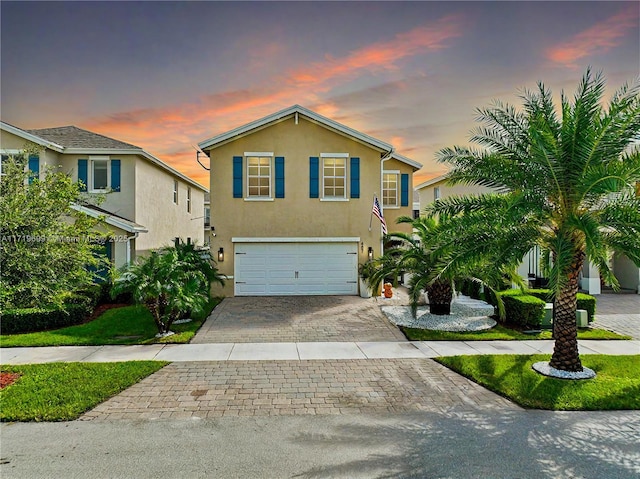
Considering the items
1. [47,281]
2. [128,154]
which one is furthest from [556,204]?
[128,154]

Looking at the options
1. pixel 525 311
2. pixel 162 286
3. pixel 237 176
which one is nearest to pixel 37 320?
pixel 162 286

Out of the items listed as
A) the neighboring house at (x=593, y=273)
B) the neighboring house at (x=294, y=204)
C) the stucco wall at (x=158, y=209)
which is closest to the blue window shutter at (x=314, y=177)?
the neighboring house at (x=294, y=204)

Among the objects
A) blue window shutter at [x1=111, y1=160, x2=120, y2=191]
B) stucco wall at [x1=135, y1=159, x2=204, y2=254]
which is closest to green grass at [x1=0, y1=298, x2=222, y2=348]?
stucco wall at [x1=135, y1=159, x2=204, y2=254]

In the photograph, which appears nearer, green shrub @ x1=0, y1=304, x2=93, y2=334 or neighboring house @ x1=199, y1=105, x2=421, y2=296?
green shrub @ x1=0, y1=304, x2=93, y2=334

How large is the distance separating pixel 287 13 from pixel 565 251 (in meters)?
9.92

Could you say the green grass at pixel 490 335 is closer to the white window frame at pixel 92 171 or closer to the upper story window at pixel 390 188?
the upper story window at pixel 390 188

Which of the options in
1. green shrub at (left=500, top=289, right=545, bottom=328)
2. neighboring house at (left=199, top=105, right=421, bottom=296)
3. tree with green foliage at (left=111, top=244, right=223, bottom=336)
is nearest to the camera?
tree with green foliage at (left=111, top=244, right=223, bottom=336)

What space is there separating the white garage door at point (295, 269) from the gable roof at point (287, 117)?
4.34 m

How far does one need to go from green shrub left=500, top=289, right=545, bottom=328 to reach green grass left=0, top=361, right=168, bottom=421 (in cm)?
1023

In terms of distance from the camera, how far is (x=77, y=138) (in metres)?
20.6

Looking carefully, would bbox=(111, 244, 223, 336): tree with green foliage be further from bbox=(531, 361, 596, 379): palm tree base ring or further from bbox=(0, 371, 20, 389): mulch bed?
bbox=(531, 361, 596, 379): palm tree base ring

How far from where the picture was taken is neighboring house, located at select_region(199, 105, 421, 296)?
18.3m

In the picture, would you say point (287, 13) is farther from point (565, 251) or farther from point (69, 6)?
point (565, 251)

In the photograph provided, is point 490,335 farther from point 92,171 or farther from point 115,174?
point 92,171
